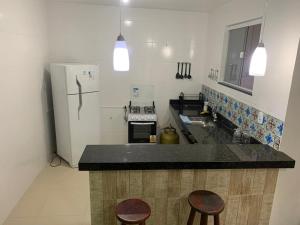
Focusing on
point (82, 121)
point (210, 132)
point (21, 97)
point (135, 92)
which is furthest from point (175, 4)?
point (21, 97)

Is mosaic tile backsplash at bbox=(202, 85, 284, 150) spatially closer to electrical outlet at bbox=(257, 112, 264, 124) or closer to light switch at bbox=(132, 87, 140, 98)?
electrical outlet at bbox=(257, 112, 264, 124)

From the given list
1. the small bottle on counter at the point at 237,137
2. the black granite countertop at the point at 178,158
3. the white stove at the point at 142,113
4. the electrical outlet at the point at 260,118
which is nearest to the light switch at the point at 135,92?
the white stove at the point at 142,113

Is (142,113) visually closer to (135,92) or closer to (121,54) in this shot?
(135,92)

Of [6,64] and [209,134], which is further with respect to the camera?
[209,134]

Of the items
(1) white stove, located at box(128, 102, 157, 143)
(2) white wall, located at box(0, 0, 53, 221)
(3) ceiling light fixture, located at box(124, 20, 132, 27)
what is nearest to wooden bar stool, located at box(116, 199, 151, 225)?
(2) white wall, located at box(0, 0, 53, 221)

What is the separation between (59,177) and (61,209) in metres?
0.72

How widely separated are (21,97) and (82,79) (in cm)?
88

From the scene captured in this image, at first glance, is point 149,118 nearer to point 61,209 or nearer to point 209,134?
point 209,134

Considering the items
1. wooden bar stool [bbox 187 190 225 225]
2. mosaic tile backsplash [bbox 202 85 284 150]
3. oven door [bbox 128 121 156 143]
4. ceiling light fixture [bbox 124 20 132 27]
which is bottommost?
oven door [bbox 128 121 156 143]

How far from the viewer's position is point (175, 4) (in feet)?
11.0

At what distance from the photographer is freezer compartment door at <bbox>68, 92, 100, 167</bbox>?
10.8ft

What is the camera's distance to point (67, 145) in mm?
3426

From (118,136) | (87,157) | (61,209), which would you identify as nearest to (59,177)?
(61,209)

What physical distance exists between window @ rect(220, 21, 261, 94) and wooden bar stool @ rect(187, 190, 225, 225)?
6.16 ft
